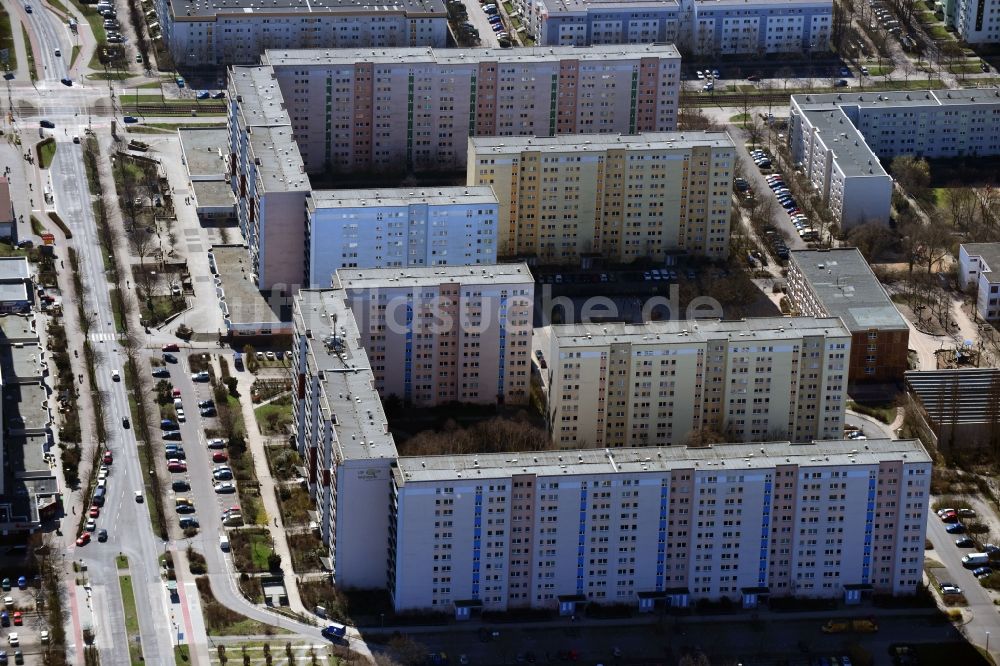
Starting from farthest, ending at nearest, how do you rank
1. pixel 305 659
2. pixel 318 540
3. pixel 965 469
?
pixel 965 469 < pixel 318 540 < pixel 305 659

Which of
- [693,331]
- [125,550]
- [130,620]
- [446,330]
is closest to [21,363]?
[125,550]

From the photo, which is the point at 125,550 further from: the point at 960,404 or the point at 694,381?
the point at 960,404

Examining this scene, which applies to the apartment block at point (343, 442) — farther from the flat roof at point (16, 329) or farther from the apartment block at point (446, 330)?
the flat roof at point (16, 329)

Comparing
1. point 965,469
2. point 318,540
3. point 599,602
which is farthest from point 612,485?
point 965,469

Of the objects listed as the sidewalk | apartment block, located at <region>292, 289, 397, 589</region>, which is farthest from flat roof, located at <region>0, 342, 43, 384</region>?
apartment block, located at <region>292, 289, 397, 589</region>

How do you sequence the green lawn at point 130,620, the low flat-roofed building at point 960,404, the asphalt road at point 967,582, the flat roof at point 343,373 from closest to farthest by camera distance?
the green lawn at point 130,620 < the asphalt road at point 967,582 < the flat roof at point 343,373 < the low flat-roofed building at point 960,404

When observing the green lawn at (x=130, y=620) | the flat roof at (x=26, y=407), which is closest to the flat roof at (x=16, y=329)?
the flat roof at (x=26, y=407)

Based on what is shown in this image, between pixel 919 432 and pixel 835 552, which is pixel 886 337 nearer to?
pixel 919 432

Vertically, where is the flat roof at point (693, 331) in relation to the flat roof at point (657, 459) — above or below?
above
